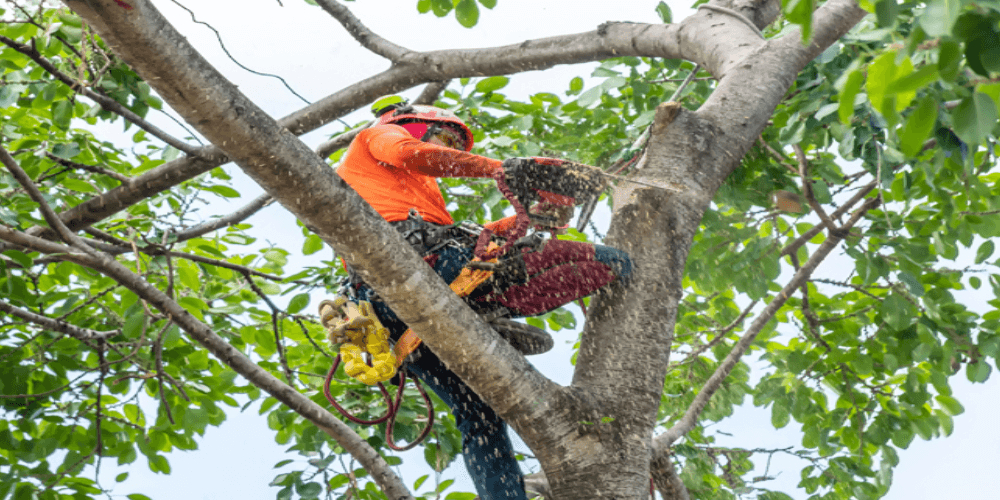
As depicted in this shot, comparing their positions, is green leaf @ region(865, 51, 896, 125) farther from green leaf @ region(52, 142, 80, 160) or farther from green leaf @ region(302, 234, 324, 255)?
green leaf @ region(52, 142, 80, 160)

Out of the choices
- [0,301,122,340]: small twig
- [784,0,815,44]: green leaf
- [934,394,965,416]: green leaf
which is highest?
[0,301,122,340]: small twig

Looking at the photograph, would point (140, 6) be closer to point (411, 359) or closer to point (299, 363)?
point (411, 359)

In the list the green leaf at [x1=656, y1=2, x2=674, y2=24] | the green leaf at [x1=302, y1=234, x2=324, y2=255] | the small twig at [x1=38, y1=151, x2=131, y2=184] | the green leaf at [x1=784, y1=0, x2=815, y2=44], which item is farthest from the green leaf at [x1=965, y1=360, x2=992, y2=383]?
the small twig at [x1=38, y1=151, x2=131, y2=184]

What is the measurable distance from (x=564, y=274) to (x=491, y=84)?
174 centimetres

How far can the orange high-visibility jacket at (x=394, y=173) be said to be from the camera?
2.51 m

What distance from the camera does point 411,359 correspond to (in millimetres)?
2715

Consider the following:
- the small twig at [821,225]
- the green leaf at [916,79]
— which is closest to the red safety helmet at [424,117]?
the small twig at [821,225]

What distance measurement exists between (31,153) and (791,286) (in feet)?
11.3

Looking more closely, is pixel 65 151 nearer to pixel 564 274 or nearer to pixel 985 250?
pixel 564 274

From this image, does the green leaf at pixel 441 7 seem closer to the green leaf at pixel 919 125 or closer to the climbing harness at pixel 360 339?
the climbing harness at pixel 360 339

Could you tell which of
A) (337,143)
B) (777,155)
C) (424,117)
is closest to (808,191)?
(777,155)

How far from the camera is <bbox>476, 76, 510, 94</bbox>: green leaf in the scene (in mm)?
4055

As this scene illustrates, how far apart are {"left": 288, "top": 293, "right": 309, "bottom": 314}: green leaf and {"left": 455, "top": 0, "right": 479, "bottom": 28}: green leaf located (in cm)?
140

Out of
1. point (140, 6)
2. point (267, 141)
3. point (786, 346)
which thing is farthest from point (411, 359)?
point (786, 346)
